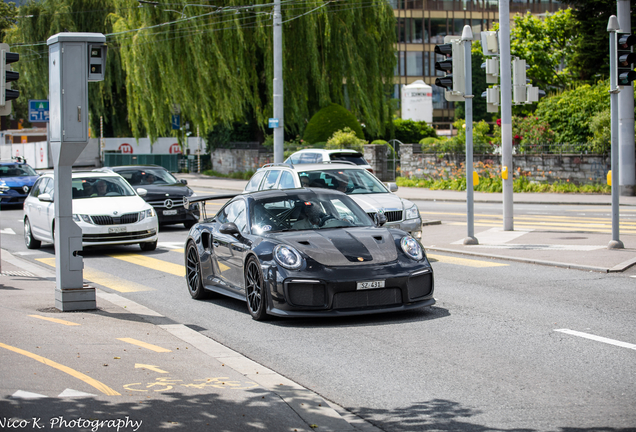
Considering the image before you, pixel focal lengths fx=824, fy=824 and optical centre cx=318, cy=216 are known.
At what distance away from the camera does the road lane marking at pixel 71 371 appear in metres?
5.89

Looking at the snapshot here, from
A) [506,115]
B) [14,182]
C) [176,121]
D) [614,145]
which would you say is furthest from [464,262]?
[176,121]

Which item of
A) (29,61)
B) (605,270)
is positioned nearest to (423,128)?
(29,61)

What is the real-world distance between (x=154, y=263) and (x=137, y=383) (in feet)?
29.6

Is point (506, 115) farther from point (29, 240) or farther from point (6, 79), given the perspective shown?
point (29, 240)

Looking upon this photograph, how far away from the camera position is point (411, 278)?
8805 millimetres

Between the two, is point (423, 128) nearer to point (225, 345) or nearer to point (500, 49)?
point (500, 49)

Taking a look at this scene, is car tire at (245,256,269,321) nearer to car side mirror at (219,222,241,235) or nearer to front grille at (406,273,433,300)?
car side mirror at (219,222,241,235)

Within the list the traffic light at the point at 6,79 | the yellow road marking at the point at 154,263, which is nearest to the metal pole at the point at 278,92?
the yellow road marking at the point at 154,263

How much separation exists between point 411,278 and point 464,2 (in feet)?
278

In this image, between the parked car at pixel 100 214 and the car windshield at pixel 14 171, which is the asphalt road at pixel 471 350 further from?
the car windshield at pixel 14 171

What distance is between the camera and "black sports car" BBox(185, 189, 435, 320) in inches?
336

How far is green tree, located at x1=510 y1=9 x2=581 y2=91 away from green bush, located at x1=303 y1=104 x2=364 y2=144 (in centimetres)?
1815

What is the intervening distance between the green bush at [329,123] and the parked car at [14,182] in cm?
1541

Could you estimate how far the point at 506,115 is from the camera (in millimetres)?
18688
